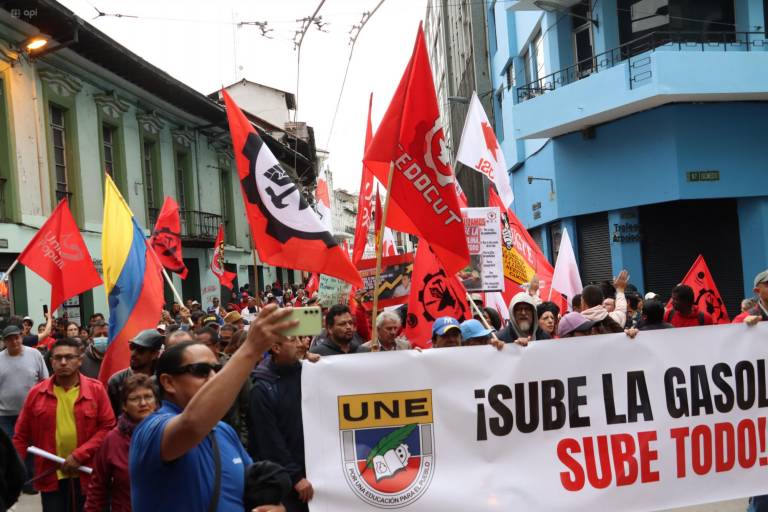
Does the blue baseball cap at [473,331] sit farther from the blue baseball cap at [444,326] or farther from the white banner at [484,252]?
the white banner at [484,252]

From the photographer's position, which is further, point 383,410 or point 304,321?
point 383,410

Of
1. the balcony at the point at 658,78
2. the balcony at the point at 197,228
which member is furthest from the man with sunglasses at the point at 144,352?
the balcony at the point at 197,228

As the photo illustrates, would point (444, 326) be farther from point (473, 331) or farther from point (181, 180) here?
point (181, 180)

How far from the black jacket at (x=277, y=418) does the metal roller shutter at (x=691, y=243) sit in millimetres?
14135

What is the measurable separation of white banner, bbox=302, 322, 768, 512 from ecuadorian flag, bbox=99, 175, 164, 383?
2919 mm

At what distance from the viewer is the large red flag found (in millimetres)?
6402

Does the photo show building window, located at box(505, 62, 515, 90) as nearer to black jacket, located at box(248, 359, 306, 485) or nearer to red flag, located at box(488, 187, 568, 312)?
red flag, located at box(488, 187, 568, 312)

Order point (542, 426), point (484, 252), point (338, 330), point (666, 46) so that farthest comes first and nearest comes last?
point (666, 46) → point (484, 252) → point (338, 330) → point (542, 426)

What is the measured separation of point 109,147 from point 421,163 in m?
19.1

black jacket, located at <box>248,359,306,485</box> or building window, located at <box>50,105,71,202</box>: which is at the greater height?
building window, located at <box>50,105,71,202</box>

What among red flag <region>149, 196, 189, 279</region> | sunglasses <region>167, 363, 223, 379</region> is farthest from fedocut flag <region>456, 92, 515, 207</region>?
sunglasses <region>167, 363, 223, 379</region>

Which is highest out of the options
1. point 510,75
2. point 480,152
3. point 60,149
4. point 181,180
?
point 510,75

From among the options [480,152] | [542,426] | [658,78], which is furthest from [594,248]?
[542,426]

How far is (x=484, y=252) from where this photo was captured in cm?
923
